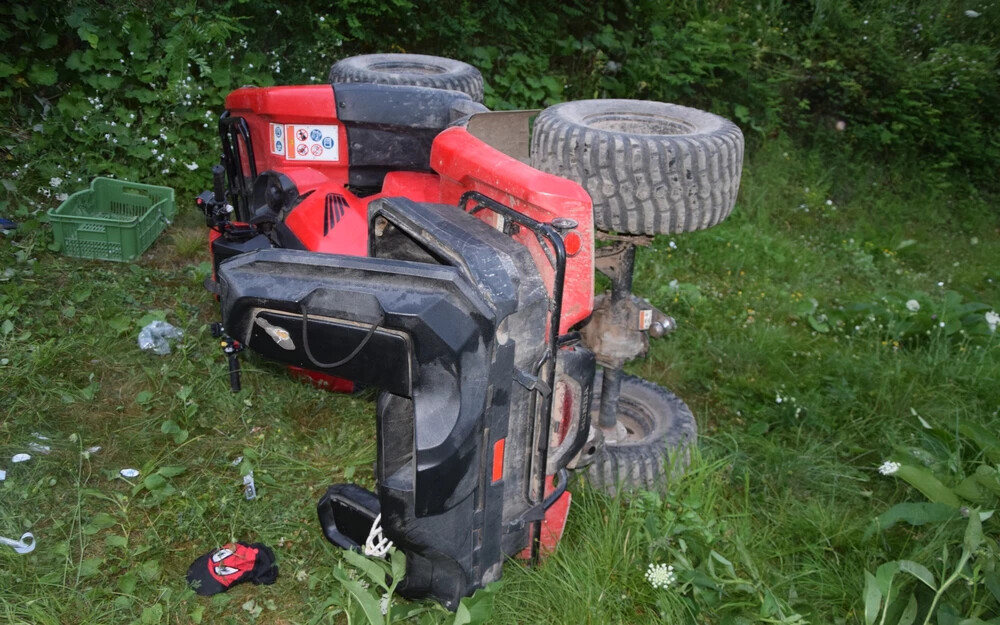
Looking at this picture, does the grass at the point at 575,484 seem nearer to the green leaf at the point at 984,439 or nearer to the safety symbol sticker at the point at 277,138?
the green leaf at the point at 984,439

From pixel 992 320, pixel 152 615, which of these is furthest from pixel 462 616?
pixel 992 320

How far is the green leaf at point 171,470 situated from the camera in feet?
10.2

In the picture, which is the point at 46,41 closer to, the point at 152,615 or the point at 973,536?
the point at 152,615

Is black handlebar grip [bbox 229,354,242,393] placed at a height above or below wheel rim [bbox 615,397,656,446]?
above

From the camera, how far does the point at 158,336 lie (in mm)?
3943

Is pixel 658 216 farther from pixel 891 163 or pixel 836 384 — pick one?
pixel 891 163

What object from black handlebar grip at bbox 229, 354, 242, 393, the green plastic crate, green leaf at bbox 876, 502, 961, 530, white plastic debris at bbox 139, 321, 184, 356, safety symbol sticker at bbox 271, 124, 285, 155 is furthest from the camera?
the green plastic crate

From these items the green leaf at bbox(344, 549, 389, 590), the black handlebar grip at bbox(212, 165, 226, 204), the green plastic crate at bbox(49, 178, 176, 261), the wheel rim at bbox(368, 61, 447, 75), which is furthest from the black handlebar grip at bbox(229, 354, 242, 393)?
the wheel rim at bbox(368, 61, 447, 75)

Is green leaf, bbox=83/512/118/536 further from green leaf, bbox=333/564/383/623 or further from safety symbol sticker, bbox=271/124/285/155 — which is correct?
safety symbol sticker, bbox=271/124/285/155

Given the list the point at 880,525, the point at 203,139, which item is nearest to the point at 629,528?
the point at 880,525

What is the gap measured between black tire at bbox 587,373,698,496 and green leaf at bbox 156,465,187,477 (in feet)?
5.26

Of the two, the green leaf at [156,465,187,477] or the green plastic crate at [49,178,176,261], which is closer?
the green leaf at [156,465,187,477]

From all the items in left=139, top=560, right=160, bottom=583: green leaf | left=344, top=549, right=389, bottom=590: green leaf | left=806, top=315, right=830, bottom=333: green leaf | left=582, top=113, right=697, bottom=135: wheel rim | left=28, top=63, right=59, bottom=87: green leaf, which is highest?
left=582, top=113, right=697, bottom=135: wheel rim

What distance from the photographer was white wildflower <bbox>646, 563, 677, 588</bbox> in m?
2.48
